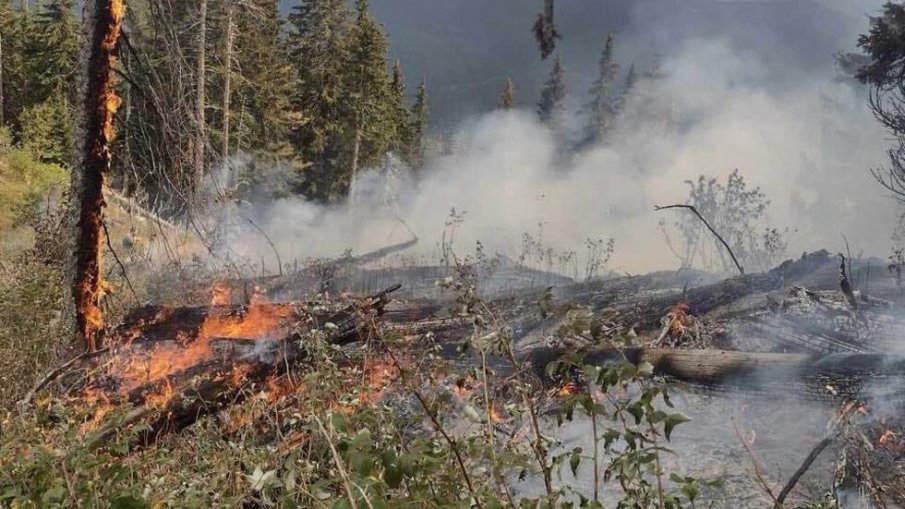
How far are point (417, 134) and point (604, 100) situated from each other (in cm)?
1460

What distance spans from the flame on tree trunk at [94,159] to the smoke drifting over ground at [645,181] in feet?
48.8

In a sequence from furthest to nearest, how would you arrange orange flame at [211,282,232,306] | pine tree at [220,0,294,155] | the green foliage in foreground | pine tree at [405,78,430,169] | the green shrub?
pine tree at [405,78,430,169] < pine tree at [220,0,294,155] < the green shrub < orange flame at [211,282,232,306] < the green foliage in foreground

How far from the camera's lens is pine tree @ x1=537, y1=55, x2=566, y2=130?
156 ft

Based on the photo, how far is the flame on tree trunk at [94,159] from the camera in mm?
4992

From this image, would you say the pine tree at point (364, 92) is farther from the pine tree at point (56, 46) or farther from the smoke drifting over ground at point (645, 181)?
the pine tree at point (56, 46)

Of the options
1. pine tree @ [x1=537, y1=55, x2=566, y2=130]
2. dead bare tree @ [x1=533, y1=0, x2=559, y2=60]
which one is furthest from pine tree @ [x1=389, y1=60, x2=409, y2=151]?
dead bare tree @ [x1=533, y1=0, x2=559, y2=60]

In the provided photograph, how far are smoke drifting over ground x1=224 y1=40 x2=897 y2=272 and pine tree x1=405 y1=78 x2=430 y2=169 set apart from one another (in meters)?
1.12

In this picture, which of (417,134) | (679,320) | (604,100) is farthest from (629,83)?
(679,320)

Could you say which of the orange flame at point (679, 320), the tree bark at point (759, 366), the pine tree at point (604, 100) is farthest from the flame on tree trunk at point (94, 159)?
the pine tree at point (604, 100)

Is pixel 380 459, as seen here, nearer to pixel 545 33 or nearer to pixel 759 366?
pixel 545 33

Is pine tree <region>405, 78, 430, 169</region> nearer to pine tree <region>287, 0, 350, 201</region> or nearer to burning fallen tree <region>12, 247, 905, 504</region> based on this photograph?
pine tree <region>287, 0, 350, 201</region>

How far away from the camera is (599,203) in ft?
102

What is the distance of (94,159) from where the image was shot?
5.13m

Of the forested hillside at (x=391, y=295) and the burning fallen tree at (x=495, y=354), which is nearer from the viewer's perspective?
the forested hillside at (x=391, y=295)
